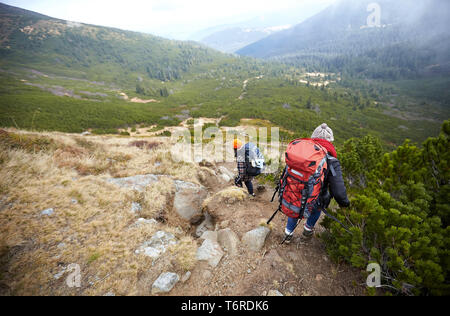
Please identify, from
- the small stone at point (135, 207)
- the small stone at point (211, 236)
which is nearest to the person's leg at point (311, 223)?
the small stone at point (211, 236)

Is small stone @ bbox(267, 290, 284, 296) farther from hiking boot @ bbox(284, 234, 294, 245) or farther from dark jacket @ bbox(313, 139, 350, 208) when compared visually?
dark jacket @ bbox(313, 139, 350, 208)

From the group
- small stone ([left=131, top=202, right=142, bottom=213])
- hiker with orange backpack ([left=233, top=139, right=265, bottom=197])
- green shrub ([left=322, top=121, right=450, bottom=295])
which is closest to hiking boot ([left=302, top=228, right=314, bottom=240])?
green shrub ([left=322, top=121, right=450, bottom=295])

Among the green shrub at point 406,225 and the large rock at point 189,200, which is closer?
the green shrub at point 406,225

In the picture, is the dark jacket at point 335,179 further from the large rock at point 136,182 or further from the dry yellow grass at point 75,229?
the large rock at point 136,182

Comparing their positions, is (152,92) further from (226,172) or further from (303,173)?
(303,173)

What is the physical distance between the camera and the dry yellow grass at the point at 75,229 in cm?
341

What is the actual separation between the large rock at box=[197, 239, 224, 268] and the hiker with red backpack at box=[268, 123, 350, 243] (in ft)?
5.87

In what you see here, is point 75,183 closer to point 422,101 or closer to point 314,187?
point 314,187

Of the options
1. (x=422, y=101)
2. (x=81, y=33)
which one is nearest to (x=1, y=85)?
(x=81, y=33)

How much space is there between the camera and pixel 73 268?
143 inches

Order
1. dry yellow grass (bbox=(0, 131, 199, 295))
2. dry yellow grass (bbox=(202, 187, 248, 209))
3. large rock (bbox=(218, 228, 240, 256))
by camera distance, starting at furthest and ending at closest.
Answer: dry yellow grass (bbox=(202, 187, 248, 209))
large rock (bbox=(218, 228, 240, 256))
dry yellow grass (bbox=(0, 131, 199, 295))

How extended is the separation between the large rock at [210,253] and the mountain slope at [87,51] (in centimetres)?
14681

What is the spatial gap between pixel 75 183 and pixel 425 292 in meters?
8.50

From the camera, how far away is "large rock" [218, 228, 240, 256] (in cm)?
434
